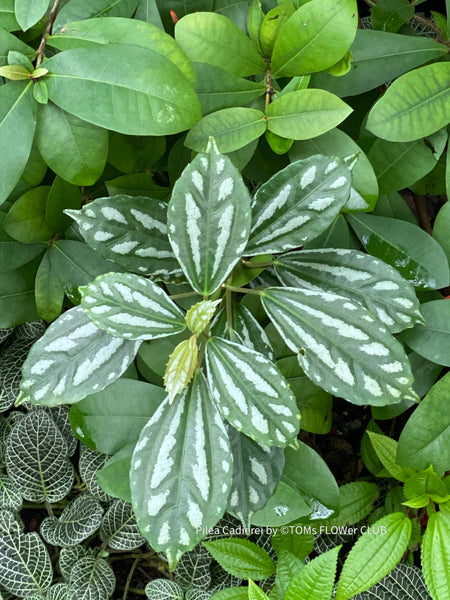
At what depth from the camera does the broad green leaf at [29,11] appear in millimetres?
849

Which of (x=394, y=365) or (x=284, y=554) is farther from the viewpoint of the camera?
(x=284, y=554)

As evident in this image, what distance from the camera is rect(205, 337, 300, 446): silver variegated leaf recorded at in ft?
2.69

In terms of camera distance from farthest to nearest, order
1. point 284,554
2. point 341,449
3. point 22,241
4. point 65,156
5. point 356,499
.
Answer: point 341,449 → point 356,499 → point 284,554 → point 22,241 → point 65,156

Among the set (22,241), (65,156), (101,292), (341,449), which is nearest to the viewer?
(101,292)

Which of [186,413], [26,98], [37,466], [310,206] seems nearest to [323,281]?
[310,206]

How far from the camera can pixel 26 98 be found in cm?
89

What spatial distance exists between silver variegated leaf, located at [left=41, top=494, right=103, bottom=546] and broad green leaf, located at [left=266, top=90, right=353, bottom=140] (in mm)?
973

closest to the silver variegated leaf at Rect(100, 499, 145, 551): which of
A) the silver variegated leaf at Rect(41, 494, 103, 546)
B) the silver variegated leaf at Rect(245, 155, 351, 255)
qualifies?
the silver variegated leaf at Rect(41, 494, 103, 546)

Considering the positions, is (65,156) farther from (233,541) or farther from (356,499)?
(356,499)

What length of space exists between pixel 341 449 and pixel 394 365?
781 millimetres

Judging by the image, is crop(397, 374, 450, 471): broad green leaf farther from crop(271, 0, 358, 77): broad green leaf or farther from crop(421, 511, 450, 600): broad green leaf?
crop(271, 0, 358, 77): broad green leaf

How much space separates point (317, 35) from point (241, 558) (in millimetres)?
1018

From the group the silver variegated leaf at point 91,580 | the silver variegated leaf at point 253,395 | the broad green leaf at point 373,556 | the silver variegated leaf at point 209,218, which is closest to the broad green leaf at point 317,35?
the silver variegated leaf at point 209,218

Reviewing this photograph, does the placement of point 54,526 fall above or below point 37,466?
below
